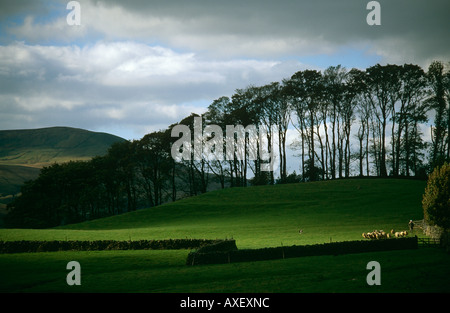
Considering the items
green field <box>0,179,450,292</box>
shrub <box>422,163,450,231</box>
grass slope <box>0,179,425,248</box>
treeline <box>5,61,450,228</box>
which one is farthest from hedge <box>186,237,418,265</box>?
treeline <box>5,61,450,228</box>

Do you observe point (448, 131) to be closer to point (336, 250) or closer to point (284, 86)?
point (284, 86)

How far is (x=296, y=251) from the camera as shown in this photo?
104 ft

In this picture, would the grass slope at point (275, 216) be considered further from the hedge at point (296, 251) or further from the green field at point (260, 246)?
the hedge at point (296, 251)

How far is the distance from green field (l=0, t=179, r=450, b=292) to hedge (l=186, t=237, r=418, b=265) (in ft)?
5.07

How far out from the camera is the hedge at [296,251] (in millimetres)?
30516

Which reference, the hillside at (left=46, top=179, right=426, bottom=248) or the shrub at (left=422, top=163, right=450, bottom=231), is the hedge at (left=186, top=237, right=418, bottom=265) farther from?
the shrub at (left=422, top=163, right=450, bottom=231)

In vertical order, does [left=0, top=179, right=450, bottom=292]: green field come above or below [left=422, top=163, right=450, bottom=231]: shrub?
below

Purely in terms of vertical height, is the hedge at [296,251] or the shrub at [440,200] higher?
the shrub at [440,200]

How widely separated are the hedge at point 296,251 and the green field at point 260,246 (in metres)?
1.55

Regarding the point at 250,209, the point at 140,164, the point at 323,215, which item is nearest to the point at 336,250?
A: the point at 323,215

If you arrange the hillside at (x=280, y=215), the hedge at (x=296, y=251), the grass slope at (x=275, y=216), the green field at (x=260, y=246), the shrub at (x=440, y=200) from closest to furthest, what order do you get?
the green field at (x=260, y=246) < the hedge at (x=296, y=251) < the shrub at (x=440, y=200) < the grass slope at (x=275, y=216) < the hillside at (x=280, y=215)

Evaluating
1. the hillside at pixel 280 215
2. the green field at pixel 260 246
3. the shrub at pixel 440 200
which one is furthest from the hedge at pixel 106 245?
the shrub at pixel 440 200

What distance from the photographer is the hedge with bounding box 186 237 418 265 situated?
30.5 meters

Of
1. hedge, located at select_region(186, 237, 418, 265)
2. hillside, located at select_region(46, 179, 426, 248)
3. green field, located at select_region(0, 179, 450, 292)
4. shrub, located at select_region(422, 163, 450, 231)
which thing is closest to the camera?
green field, located at select_region(0, 179, 450, 292)
